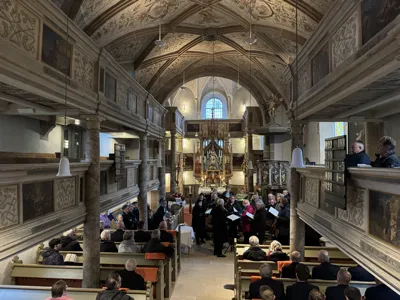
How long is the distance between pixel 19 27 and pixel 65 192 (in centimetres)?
299

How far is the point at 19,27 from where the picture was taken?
→ 3.83 m

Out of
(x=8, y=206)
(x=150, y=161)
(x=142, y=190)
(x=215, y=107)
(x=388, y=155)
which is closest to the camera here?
(x=388, y=155)

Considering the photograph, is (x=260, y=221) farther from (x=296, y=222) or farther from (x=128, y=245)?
(x=128, y=245)

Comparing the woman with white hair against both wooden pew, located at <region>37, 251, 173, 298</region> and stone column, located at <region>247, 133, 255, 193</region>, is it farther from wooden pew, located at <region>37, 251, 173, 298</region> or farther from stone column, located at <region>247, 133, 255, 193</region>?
stone column, located at <region>247, 133, 255, 193</region>

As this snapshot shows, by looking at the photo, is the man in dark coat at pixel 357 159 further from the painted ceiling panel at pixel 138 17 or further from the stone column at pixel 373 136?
the painted ceiling panel at pixel 138 17

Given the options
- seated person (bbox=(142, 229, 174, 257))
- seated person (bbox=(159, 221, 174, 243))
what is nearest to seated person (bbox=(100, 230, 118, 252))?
seated person (bbox=(142, 229, 174, 257))

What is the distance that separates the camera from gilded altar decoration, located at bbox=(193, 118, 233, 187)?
2070 cm

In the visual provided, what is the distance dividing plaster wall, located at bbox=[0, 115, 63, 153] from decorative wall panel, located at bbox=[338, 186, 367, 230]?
7.55 m

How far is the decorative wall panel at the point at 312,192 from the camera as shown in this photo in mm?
5461

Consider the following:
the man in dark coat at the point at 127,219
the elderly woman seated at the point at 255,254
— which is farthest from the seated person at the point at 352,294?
the man in dark coat at the point at 127,219

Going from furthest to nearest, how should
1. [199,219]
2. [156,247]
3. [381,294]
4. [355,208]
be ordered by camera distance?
[199,219], [156,247], [381,294], [355,208]

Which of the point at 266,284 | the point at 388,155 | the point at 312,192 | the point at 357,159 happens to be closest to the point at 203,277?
the point at 266,284

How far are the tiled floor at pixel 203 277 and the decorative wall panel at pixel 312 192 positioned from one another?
2960mm

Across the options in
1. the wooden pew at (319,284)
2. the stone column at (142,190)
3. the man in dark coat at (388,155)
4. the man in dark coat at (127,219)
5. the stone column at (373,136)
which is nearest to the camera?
the man in dark coat at (388,155)
